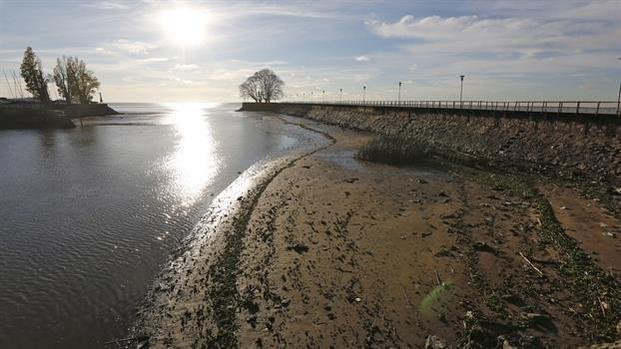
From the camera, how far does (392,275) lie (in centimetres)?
1160

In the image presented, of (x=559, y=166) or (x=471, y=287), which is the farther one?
(x=559, y=166)

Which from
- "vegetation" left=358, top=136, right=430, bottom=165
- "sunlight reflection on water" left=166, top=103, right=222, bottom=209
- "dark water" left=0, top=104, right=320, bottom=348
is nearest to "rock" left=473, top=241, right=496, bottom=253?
"dark water" left=0, top=104, right=320, bottom=348

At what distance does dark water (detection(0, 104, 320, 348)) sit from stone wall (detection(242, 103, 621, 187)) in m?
23.5

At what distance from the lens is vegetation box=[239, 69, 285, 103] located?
15112cm

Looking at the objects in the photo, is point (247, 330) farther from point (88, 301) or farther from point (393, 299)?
point (88, 301)

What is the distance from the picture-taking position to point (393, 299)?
1026 cm

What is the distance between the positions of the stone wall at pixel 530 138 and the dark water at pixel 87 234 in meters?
23.5

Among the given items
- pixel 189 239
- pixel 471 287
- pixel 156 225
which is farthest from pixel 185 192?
pixel 471 287

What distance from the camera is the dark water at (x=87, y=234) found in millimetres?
9945

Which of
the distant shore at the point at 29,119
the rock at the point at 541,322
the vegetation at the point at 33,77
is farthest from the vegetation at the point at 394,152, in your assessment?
the vegetation at the point at 33,77

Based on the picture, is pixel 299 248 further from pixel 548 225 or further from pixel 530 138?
pixel 530 138

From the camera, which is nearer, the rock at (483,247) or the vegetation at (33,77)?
the rock at (483,247)

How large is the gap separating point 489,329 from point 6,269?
53.9 feet

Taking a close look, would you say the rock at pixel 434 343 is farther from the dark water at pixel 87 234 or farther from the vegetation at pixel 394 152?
the vegetation at pixel 394 152
